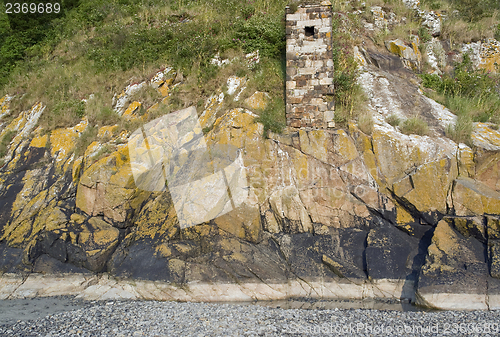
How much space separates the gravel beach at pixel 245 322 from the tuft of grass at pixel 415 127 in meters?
4.35

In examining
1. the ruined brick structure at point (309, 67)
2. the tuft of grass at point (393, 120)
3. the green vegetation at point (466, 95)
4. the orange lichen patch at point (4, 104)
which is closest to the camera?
the green vegetation at point (466, 95)

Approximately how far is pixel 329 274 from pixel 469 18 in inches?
480

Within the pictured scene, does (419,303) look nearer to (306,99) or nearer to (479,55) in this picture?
(306,99)

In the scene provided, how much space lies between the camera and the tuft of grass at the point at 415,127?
29.2 feet

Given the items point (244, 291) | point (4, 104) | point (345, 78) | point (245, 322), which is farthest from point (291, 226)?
point (4, 104)

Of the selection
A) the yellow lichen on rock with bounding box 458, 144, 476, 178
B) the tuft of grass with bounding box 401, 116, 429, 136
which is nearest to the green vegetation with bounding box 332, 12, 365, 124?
the tuft of grass with bounding box 401, 116, 429, 136

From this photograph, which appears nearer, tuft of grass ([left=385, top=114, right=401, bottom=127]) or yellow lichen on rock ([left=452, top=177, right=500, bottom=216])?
yellow lichen on rock ([left=452, top=177, right=500, bottom=216])

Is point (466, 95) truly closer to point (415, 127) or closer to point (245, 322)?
point (415, 127)

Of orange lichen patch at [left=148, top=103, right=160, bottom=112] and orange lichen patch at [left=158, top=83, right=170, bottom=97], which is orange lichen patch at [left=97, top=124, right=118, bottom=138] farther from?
orange lichen patch at [left=158, top=83, right=170, bottom=97]

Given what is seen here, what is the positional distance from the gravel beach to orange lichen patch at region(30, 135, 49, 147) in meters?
5.40

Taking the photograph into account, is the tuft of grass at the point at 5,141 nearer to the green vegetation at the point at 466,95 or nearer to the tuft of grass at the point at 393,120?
the tuft of grass at the point at 393,120

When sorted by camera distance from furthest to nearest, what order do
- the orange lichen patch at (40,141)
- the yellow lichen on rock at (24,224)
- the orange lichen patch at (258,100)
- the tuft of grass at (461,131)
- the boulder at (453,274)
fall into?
the orange lichen patch at (40,141)
the orange lichen patch at (258,100)
the yellow lichen on rock at (24,224)
the tuft of grass at (461,131)
the boulder at (453,274)

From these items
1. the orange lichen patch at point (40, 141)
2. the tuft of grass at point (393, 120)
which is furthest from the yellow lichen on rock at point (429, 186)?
the orange lichen patch at point (40, 141)

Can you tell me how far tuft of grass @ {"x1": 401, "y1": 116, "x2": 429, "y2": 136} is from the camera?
29.2 feet
